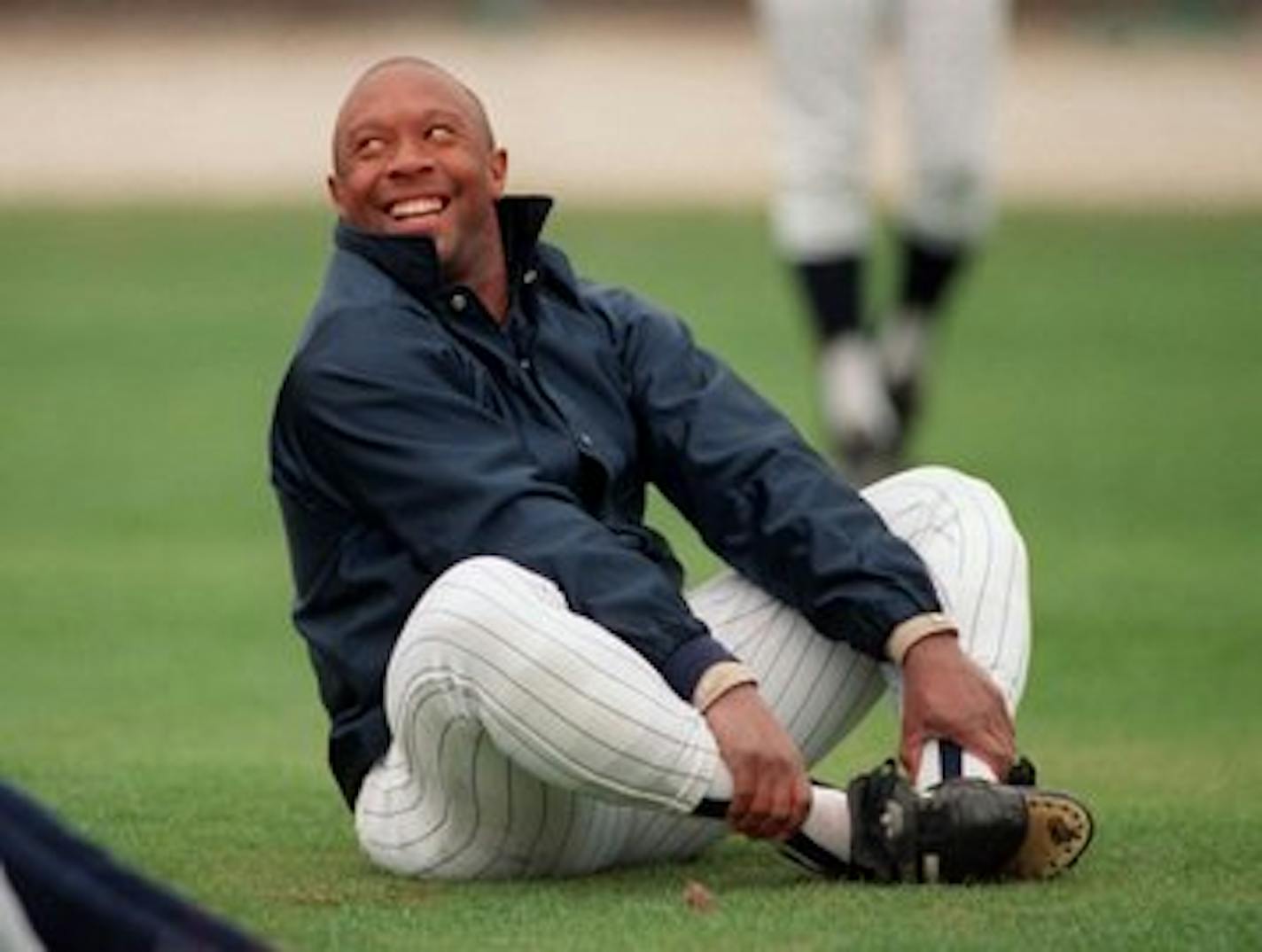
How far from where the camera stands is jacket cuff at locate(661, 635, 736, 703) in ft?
18.9

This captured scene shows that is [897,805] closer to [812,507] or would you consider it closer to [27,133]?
[812,507]

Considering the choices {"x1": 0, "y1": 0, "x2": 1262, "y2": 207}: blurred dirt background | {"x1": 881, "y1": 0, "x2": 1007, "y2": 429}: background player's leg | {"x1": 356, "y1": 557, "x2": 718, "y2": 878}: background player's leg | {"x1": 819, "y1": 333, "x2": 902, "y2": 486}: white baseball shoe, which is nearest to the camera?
{"x1": 356, "y1": 557, "x2": 718, "y2": 878}: background player's leg

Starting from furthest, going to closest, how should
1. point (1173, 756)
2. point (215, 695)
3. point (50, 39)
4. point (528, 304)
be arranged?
point (50, 39), point (215, 695), point (1173, 756), point (528, 304)

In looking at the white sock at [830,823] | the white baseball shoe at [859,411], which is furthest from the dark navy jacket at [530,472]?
the white baseball shoe at [859,411]

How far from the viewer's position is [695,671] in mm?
5746

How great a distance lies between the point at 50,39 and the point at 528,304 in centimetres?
2174

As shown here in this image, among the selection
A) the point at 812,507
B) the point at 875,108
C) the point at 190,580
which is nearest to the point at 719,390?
the point at 812,507

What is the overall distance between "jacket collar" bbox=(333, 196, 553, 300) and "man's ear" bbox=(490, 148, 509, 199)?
37 mm

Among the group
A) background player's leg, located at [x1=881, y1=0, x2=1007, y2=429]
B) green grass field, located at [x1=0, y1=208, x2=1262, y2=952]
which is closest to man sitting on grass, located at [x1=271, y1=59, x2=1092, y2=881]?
green grass field, located at [x1=0, y1=208, x2=1262, y2=952]

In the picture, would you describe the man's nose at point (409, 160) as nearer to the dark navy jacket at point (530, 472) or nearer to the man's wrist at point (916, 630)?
the dark navy jacket at point (530, 472)

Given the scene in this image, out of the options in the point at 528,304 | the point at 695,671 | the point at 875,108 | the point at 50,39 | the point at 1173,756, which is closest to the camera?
the point at 695,671

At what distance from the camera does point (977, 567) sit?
608 centimetres

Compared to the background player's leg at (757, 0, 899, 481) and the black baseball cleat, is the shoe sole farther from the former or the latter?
the background player's leg at (757, 0, 899, 481)

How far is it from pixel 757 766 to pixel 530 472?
51 centimetres
